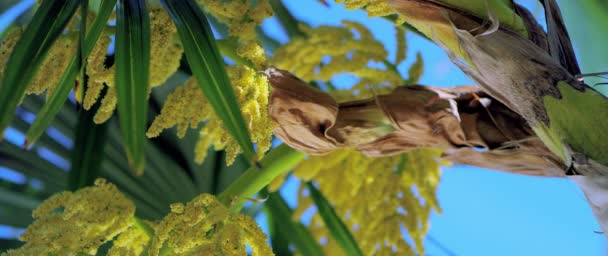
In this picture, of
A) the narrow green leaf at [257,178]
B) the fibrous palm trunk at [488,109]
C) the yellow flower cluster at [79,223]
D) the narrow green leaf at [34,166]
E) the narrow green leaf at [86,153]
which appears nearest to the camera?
the fibrous palm trunk at [488,109]

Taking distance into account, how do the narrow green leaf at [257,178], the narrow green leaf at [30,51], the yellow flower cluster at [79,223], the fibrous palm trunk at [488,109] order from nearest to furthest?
1. the narrow green leaf at [30,51]
2. the fibrous palm trunk at [488,109]
3. the yellow flower cluster at [79,223]
4. the narrow green leaf at [257,178]

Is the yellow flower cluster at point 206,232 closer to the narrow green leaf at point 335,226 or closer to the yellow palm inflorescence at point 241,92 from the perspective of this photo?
the yellow palm inflorescence at point 241,92

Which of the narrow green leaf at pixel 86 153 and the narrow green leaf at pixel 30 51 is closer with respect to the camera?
the narrow green leaf at pixel 30 51

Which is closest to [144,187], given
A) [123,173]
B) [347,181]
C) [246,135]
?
[123,173]

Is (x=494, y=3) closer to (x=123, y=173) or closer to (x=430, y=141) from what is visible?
(x=430, y=141)

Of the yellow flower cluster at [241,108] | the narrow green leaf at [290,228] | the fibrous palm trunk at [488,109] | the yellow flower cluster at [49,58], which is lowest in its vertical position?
the narrow green leaf at [290,228]

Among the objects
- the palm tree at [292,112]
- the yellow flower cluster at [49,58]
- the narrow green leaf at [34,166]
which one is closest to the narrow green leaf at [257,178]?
the palm tree at [292,112]

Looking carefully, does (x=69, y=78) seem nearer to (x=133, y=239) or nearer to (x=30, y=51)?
(x=30, y=51)
